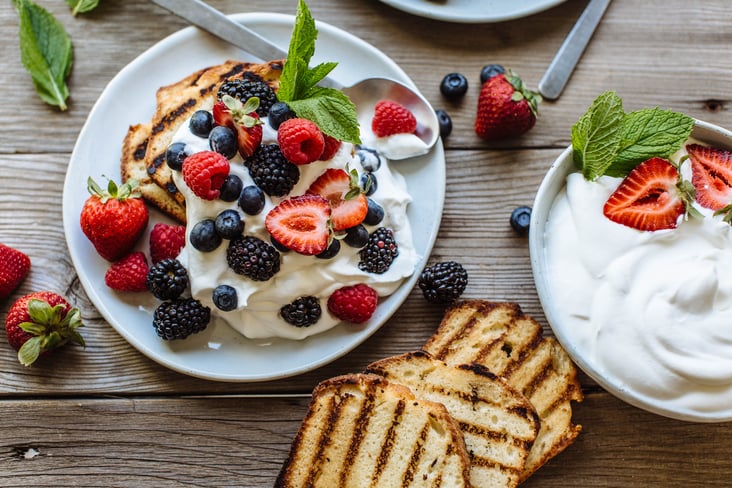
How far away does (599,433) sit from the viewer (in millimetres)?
2295

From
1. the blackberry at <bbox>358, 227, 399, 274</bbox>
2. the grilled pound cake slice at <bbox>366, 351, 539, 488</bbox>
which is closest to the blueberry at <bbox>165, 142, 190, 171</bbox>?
the blackberry at <bbox>358, 227, 399, 274</bbox>

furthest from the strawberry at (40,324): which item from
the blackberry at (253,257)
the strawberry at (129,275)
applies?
the blackberry at (253,257)

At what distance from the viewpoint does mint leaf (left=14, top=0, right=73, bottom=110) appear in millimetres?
2398

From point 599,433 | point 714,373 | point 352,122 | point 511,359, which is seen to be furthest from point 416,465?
point 352,122

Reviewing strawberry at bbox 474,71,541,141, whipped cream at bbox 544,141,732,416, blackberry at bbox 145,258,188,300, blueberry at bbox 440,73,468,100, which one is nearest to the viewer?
whipped cream at bbox 544,141,732,416

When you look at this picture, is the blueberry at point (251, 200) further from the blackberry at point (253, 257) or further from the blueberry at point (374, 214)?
the blueberry at point (374, 214)

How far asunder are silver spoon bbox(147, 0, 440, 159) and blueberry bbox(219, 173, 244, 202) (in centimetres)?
56

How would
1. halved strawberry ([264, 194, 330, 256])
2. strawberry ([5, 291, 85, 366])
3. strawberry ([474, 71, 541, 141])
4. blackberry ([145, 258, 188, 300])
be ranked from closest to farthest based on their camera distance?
halved strawberry ([264, 194, 330, 256]), blackberry ([145, 258, 188, 300]), strawberry ([5, 291, 85, 366]), strawberry ([474, 71, 541, 141])

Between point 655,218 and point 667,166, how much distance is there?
0.51ft

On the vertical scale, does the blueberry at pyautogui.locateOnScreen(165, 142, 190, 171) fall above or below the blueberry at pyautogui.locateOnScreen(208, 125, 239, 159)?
below

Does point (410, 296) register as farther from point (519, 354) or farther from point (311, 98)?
point (311, 98)

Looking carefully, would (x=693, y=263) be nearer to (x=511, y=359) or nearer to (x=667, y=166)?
(x=667, y=166)

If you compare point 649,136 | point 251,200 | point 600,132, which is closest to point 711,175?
point 649,136

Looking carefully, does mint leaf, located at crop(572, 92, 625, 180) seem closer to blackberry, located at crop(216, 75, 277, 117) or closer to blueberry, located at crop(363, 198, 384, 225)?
blueberry, located at crop(363, 198, 384, 225)
